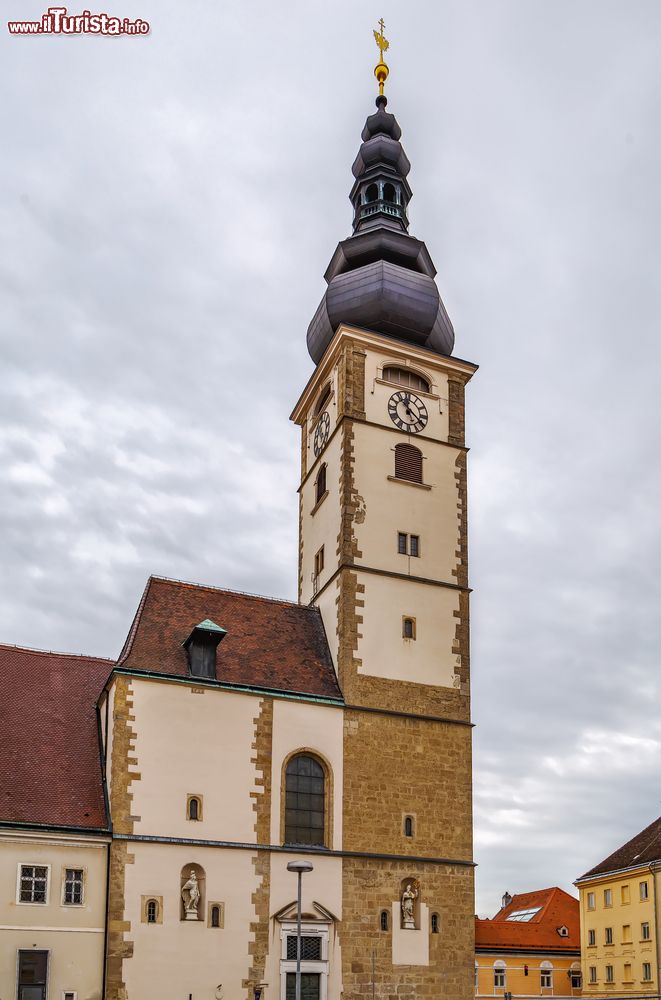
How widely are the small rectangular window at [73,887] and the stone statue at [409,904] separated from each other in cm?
778

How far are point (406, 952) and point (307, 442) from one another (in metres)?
16.1

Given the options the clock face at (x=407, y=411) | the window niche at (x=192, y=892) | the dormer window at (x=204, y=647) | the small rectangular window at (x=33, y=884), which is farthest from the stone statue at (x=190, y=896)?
the clock face at (x=407, y=411)

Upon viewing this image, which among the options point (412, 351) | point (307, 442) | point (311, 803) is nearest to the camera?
point (311, 803)

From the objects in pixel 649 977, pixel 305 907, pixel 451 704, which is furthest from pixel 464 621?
pixel 649 977

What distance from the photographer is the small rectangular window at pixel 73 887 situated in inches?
992

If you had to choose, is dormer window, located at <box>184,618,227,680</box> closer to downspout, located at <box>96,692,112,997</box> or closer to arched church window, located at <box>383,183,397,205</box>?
downspout, located at <box>96,692,112,997</box>

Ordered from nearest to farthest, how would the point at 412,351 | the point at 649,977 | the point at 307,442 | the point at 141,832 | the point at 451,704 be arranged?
the point at 141,832
the point at 451,704
the point at 412,351
the point at 307,442
the point at 649,977

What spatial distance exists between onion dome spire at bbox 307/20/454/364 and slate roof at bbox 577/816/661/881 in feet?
84.1

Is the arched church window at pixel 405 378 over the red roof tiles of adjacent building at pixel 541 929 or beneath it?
over

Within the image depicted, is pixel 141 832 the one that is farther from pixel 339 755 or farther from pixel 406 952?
pixel 406 952

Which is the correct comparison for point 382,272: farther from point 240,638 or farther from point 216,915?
point 216,915

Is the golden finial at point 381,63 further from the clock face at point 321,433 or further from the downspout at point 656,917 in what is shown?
the downspout at point 656,917

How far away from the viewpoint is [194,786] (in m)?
27.0

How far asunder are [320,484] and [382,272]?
6865 millimetres
